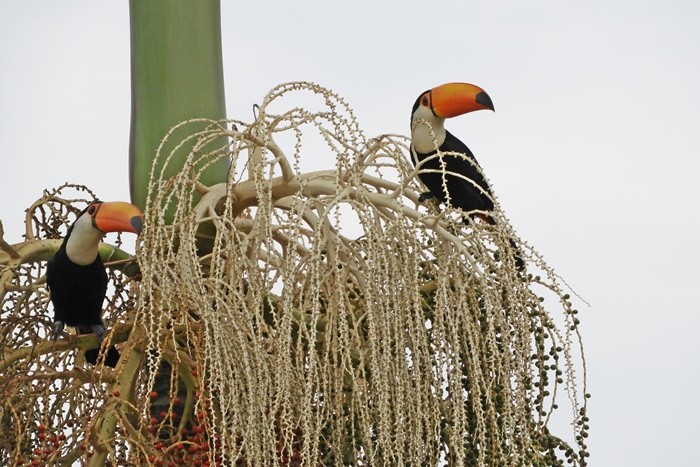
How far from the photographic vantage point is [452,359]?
281cm

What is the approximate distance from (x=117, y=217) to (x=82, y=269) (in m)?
0.28

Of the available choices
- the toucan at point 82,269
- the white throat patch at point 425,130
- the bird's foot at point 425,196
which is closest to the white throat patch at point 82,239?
the toucan at point 82,269

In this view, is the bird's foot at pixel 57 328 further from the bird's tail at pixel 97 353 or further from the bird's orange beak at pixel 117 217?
the bird's orange beak at pixel 117 217

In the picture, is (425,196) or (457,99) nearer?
(425,196)

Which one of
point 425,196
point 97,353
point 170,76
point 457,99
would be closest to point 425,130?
point 457,99

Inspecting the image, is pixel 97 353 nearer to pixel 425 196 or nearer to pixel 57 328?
pixel 57 328

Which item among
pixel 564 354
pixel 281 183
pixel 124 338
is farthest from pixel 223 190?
pixel 564 354

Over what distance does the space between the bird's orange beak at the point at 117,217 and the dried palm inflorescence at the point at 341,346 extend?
0.22m

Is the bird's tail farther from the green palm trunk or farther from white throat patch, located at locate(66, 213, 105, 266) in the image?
the green palm trunk

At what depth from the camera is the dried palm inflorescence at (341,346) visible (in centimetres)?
271

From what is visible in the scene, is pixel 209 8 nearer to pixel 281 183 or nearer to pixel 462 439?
pixel 281 183

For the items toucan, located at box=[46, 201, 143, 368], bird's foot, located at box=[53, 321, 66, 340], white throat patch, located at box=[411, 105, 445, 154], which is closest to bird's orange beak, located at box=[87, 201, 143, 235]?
toucan, located at box=[46, 201, 143, 368]

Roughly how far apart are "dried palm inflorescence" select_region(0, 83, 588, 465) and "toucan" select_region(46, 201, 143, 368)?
15.0 inches

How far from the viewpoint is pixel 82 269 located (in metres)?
3.58
